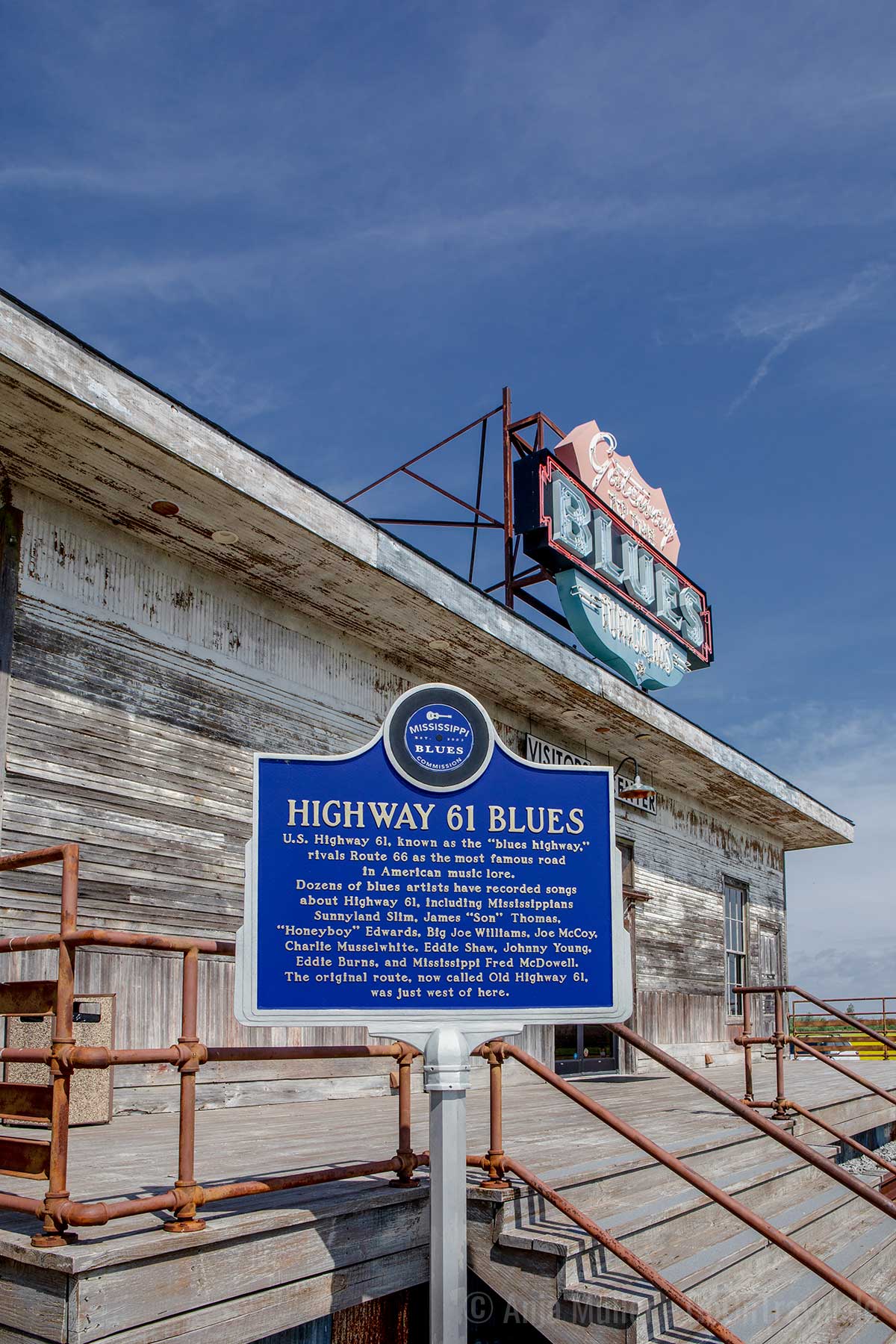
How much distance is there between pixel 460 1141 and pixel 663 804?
12887mm

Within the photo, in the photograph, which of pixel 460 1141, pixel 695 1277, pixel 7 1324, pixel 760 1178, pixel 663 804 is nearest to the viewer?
pixel 7 1324

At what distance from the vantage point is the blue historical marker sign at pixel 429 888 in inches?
168

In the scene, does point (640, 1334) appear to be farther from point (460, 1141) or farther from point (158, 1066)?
point (158, 1066)

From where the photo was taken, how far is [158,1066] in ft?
26.5

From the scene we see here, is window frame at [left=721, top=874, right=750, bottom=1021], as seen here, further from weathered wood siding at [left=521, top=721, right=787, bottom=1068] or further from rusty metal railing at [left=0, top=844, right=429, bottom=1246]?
rusty metal railing at [left=0, top=844, right=429, bottom=1246]

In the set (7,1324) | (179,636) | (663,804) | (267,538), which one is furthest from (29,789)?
(663,804)

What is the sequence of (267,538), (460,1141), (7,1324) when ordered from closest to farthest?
(7,1324)
(460,1141)
(267,538)

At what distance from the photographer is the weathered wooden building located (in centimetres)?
761

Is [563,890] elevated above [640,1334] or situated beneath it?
elevated above

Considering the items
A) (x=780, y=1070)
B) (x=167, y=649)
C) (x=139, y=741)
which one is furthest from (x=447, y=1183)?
(x=167, y=649)

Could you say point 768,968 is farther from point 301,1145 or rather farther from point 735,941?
point 301,1145

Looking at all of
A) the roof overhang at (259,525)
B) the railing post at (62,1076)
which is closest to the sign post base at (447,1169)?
the railing post at (62,1076)

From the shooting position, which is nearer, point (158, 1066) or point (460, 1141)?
point (460, 1141)

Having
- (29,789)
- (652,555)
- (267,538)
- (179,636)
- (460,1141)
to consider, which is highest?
(652,555)
